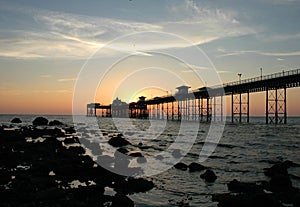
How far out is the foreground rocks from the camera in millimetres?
11930

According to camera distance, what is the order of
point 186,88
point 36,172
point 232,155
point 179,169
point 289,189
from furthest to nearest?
point 186,88 < point 232,155 < point 179,169 < point 36,172 < point 289,189

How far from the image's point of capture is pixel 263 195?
12.0 m

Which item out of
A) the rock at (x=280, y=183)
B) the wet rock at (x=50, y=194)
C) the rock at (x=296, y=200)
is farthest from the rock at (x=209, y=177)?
the wet rock at (x=50, y=194)

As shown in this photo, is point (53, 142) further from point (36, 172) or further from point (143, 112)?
point (143, 112)

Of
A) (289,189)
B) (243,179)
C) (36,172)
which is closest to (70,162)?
(36,172)

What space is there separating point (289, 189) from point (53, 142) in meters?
21.3

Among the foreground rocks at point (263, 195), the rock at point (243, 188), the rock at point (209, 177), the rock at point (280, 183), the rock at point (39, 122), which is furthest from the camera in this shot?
the rock at point (39, 122)

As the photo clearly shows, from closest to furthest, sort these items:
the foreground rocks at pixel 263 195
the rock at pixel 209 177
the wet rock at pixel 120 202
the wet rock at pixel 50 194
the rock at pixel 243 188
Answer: the wet rock at pixel 120 202
the foreground rocks at pixel 263 195
the wet rock at pixel 50 194
the rock at pixel 243 188
the rock at pixel 209 177

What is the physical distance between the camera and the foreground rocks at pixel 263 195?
11.9 metres

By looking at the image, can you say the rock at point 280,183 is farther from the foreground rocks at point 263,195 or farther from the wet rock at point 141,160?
the wet rock at point 141,160

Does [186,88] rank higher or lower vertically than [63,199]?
higher

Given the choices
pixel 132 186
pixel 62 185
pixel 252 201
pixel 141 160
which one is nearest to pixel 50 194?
pixel 62 185

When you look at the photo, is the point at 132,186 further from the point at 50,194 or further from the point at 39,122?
the point at 39,122

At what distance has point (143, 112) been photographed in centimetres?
17088
